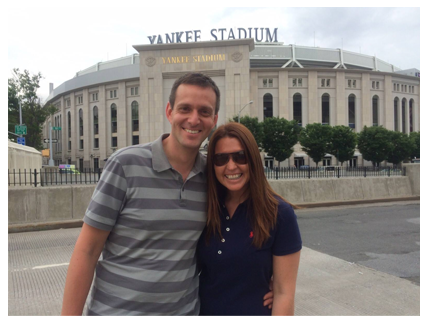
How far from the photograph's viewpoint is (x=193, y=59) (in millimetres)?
51250

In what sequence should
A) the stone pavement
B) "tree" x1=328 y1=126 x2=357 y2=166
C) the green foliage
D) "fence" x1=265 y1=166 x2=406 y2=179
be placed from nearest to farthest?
the stone pavement → "fence" x1=265 y1=166 x2=406 y2=179 → "tree" x1=328 y1=126 x2=357 y2=166 → the green foliage

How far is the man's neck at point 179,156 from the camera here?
74.9 inches

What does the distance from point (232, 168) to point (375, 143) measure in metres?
50.9

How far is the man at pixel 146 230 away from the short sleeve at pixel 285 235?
47 cm

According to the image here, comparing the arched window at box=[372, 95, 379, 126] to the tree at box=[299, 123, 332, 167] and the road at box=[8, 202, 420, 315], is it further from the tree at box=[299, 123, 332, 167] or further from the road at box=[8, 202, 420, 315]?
the road at box=[8, 202, 420, 315]

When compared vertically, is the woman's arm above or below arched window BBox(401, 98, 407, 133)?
below

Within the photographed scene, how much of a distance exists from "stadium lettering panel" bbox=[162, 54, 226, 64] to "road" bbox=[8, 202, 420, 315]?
43632 mm

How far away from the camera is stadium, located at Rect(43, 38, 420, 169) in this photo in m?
50.9

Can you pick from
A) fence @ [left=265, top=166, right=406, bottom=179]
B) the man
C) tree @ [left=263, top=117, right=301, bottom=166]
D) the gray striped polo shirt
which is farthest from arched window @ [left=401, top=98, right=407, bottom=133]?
the gray striped polo shirt

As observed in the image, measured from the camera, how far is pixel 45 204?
380 inches

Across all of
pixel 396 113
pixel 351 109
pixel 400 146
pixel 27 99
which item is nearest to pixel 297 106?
pixel 351 109

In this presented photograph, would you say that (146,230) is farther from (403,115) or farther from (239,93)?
(403,115)

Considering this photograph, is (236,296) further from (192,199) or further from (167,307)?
(192,199)

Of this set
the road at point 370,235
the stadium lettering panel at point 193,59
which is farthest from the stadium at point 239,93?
the road at point 370,235
